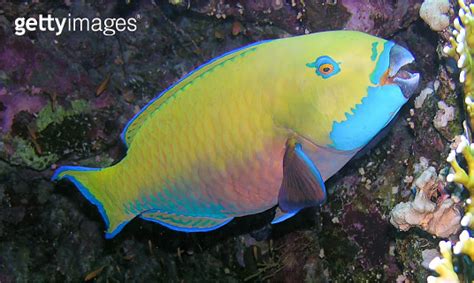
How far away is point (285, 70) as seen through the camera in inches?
87.7

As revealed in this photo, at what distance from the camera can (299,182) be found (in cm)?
220

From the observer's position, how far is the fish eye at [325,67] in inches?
80.8

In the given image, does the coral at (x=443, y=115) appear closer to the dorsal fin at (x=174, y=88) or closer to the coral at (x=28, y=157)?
the dorsal fin at (x=174, y=88)

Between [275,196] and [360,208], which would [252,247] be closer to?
[360,208]

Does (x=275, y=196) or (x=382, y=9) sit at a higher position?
(x=382, y=9)

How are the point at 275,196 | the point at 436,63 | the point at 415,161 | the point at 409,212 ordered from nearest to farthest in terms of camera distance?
the point at 275,196 → the point at 409,212 → the point at 415,161 → the point at 436,63

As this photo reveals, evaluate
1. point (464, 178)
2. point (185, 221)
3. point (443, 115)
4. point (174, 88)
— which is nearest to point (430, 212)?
point (464, 178)

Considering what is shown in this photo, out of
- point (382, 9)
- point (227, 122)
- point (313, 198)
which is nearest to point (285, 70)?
point (227, 122)

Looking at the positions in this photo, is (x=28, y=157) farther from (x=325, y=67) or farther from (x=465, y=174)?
(x=465, y=174)

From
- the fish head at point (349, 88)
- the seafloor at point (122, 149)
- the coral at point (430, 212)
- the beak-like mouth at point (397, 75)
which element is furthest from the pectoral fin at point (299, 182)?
the seafloor at point (122, 149)

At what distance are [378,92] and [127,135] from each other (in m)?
1.44

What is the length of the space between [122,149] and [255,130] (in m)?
2.50
